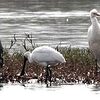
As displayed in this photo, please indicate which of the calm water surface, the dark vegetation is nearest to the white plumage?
the dark vegetation

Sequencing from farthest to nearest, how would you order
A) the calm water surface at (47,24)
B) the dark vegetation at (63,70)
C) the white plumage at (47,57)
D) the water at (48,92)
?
the calm water surface at (47,24) < the dark vegetation at (63,70) < the white plumage at (47,57) < the water at (48,92)

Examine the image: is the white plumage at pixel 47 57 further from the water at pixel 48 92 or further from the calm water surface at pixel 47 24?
the calm water surface at pixel 47 24

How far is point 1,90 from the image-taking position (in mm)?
13547

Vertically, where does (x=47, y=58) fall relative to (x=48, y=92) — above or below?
above

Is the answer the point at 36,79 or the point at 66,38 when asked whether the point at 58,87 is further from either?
the point at 66,38

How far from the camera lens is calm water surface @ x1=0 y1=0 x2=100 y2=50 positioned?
23.6m

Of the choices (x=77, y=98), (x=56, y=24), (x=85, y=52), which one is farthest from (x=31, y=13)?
(x=77, y=98)

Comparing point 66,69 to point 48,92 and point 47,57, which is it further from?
point 48,92

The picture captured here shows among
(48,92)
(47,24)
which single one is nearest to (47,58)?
(48,92)

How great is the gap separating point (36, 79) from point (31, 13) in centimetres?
2255

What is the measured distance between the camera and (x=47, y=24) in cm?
3034

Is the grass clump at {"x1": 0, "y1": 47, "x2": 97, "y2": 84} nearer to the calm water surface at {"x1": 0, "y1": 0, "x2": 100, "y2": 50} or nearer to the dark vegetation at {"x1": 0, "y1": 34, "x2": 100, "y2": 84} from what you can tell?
the dark vegetation at {"x1": 0, "y1": 34, "x2": 100, "y2": 84}

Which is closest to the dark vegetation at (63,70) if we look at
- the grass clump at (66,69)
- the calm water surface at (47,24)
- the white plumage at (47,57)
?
the grass clump at (66,69)

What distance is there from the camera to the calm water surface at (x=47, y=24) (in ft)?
77.5
